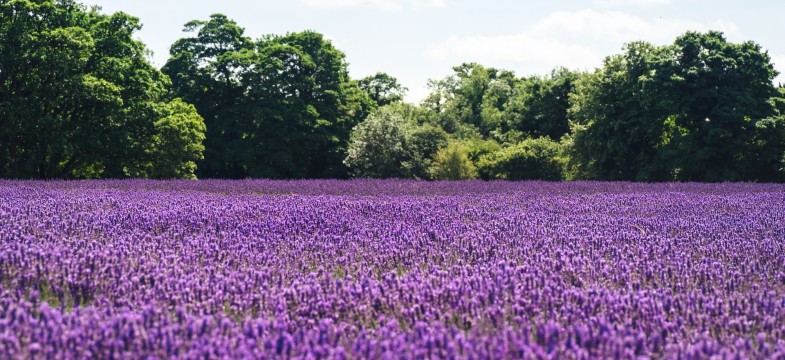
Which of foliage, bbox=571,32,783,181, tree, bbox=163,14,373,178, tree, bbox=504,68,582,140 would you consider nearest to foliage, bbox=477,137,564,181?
foliage, bbox=571,32,783,181

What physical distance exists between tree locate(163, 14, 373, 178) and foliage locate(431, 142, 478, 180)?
827cm

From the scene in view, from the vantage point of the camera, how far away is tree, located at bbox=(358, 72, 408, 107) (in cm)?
5803

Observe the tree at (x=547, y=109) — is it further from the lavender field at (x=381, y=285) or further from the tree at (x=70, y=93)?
the lavender field at (x=381, y=285)

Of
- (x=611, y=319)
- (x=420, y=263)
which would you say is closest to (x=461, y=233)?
(x=420, y=263)

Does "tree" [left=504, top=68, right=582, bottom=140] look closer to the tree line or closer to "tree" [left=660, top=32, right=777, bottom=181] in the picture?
the tree line

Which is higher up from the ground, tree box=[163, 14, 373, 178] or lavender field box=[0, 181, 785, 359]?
tree box=[163, 14, 373, 178]

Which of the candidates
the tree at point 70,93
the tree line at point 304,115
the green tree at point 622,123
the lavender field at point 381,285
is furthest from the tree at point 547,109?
the lavender field at point 381,285

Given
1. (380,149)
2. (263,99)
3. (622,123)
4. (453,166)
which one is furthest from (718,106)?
(263,99)

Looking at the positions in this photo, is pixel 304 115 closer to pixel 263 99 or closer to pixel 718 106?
pixel 263 99

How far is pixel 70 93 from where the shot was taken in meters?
23.9

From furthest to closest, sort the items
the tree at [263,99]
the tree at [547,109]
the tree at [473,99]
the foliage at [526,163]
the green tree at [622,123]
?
1. the tree at [473,99]
2. the tree at [547,109]
3. the tree at [263,99]
4. the foliage at [526,163]
5. the green tree at [622,123]

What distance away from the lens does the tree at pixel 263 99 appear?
37.7 metres

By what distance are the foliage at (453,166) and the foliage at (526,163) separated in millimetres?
1252

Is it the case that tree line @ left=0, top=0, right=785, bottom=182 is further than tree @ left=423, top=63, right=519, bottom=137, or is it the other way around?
tree @ left=423, top=63, right=519, bottom=137
